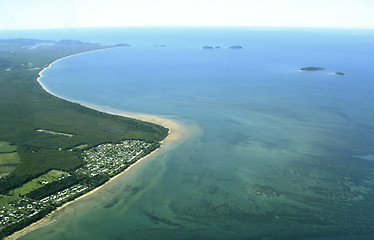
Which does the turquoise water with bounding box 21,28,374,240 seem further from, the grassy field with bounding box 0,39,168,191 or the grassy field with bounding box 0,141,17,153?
the grassy field with bounding box 0,141,17,153

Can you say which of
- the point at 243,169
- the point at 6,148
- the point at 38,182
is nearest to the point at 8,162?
the point at 6,148

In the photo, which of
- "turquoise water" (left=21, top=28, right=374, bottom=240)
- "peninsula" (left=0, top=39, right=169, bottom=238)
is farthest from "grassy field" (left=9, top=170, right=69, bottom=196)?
"turquoise water" (left=21, top=28, right=374, bottom=240)

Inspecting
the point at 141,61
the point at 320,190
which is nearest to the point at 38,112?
the point at 320,190

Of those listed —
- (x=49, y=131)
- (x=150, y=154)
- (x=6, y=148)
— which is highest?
(x=49, y=131)

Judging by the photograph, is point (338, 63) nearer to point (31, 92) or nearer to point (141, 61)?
point (141, 61)

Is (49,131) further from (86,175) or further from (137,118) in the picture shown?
(86,175)

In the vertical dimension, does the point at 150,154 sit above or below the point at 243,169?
above

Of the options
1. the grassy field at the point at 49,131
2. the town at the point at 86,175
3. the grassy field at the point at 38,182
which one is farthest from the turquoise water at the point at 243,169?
the grassy field at the point at 49,131
